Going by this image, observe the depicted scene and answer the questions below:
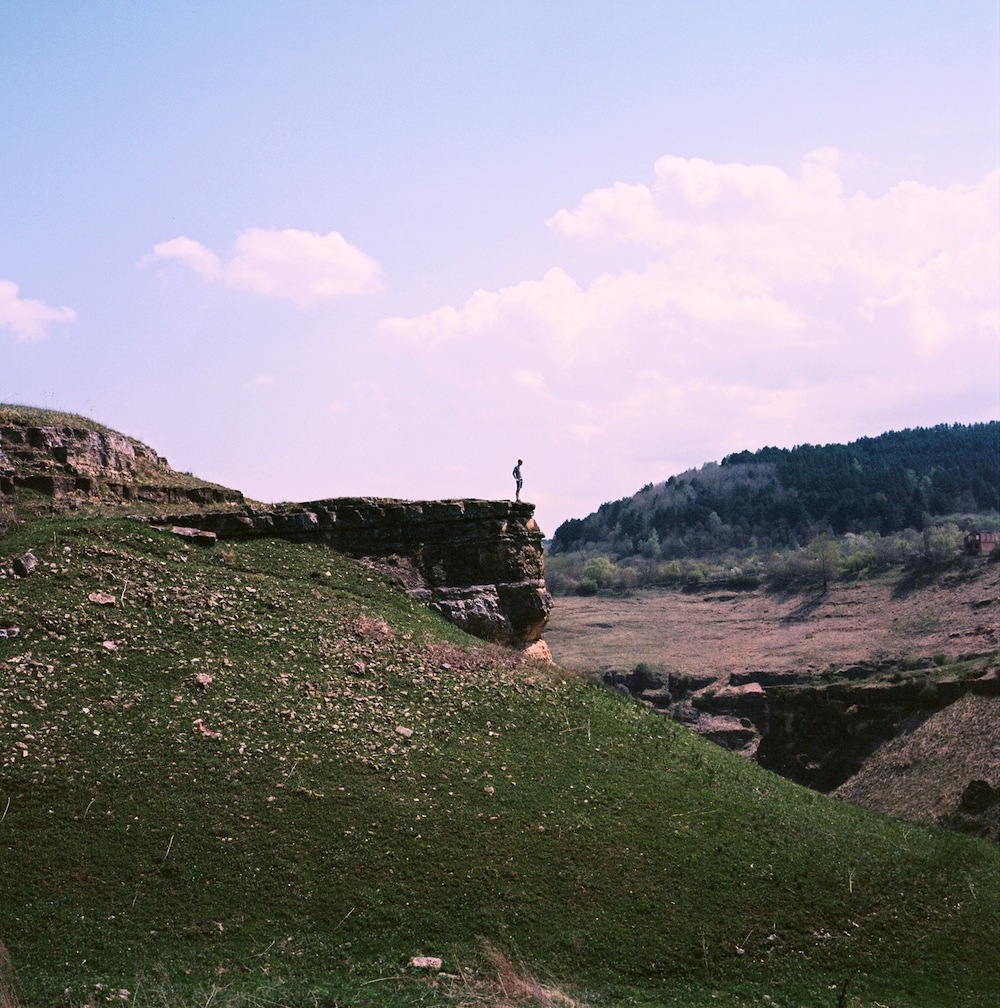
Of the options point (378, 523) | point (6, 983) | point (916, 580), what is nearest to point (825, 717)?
point (378, 523)

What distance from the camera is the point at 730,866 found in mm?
15570

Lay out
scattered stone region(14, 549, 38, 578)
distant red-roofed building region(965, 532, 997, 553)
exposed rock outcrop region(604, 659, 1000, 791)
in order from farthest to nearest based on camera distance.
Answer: distant red-roofed building region(965, 532, 997, 553), exposed rock outcrop region(604, 659, 1000, 791), scattered stone region(14, 549, 38, 578)

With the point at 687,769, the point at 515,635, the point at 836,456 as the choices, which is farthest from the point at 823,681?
the point at 836,456

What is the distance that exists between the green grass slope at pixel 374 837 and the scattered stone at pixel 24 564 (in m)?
0.18

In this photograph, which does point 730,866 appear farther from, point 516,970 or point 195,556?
point 195,556

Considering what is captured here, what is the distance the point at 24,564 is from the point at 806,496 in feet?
390

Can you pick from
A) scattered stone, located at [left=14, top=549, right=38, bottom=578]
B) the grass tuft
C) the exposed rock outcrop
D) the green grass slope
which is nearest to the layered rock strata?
the green grass slope

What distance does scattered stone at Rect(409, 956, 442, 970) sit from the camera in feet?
42.1

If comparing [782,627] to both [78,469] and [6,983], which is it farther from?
[6,983]

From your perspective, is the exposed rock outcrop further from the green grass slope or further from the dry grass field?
the green grass slope

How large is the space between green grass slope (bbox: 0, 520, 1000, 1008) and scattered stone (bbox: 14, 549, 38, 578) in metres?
0.18

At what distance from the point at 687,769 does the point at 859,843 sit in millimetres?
2876

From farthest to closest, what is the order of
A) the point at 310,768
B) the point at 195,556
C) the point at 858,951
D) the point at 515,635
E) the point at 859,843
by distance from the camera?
the point at 515,635 → the point at 195,556 → the point at 859,843 → the point at 310,768 → the point at 858,951

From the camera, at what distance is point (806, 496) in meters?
129
